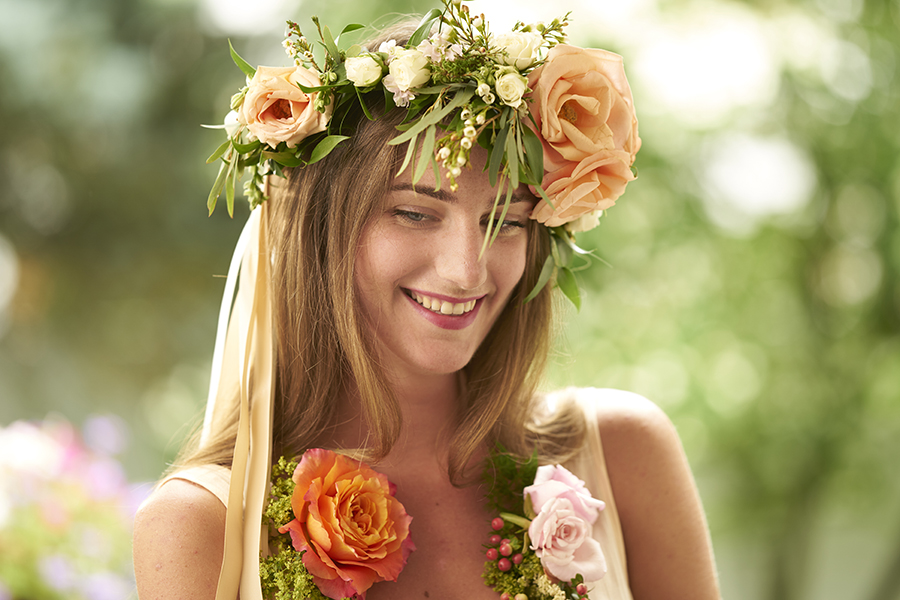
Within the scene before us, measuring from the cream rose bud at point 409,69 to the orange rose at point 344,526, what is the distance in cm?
62

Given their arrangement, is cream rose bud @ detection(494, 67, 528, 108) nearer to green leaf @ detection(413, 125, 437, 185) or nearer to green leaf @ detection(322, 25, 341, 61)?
green leaf @ detection(413, 125, 437, 185)

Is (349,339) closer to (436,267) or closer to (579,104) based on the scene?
(436,267)

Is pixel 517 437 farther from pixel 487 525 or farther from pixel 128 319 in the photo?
pixel 128 319

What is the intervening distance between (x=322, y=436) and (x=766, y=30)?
2.84 m

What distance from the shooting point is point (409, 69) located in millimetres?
1200

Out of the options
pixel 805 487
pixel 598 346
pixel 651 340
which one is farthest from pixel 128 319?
pixel 805 487

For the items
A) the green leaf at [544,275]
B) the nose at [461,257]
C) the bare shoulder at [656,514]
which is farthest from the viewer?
the bare shoulder at [656,514]

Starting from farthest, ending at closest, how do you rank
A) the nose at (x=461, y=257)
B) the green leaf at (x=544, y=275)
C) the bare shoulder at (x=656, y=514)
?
the bare shoulder at (x=656, y=514) < the green leaf at (x=544, y=275) < the nose at (x=461, y=257)

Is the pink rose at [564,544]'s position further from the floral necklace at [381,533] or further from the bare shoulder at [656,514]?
the bare shoulder at [656,514]

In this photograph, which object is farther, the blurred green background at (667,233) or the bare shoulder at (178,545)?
the blurred green background at (667,233)

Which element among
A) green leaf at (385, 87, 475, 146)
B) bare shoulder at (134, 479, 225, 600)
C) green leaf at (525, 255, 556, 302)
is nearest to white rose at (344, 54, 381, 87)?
green leaf at (385, 87, 475, 146)

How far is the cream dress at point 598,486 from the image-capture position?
1338 millimetres

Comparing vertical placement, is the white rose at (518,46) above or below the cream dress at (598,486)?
above

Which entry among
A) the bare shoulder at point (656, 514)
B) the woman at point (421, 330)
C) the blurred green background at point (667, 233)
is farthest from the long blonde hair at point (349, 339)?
the blurred green background at point (667, 233)
